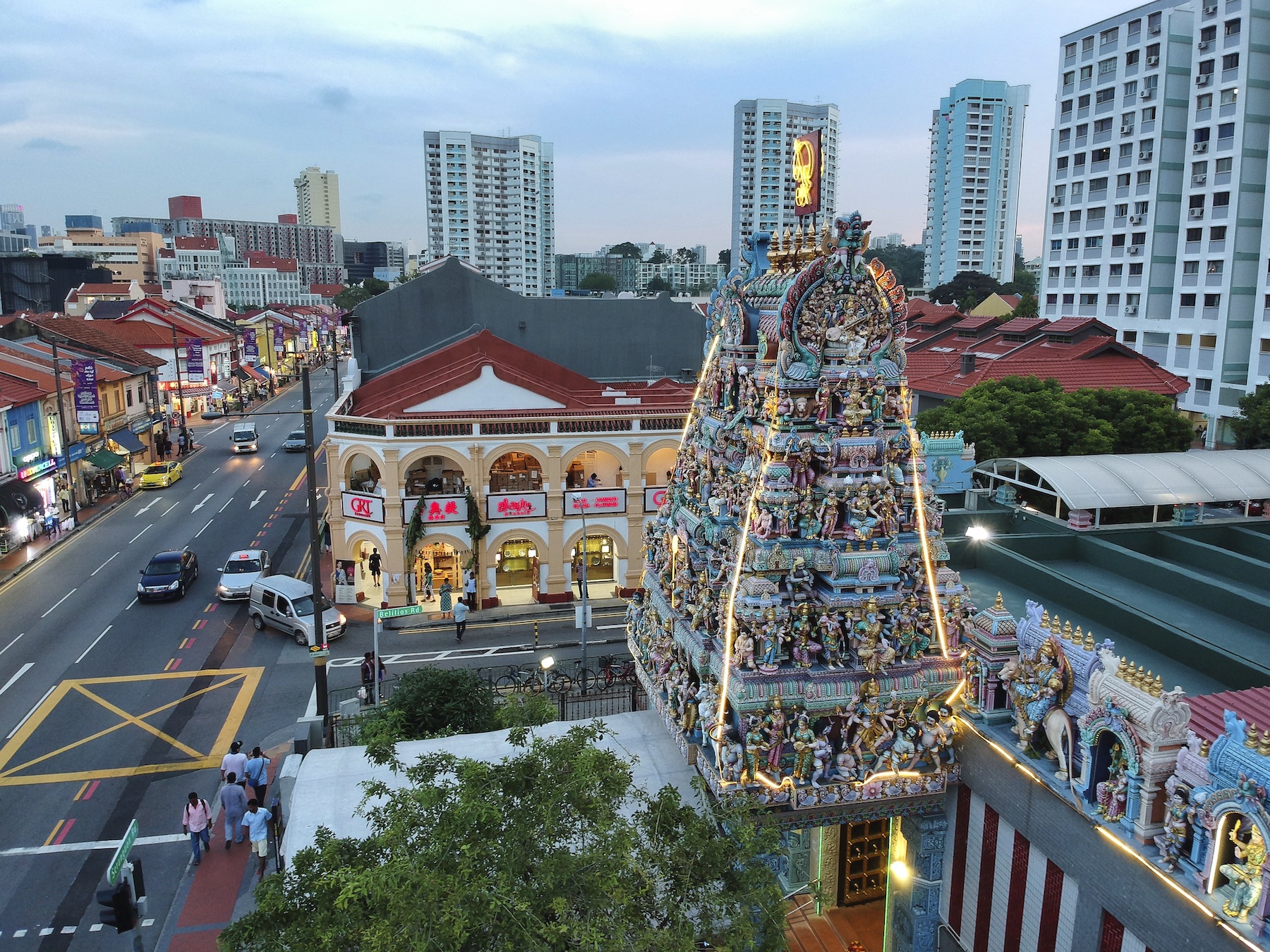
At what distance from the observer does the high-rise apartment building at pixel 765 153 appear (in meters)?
170

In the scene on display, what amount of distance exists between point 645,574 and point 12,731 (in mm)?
20089

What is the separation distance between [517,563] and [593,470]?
17.9 ft

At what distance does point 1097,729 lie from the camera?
1080cm

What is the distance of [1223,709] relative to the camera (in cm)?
1201

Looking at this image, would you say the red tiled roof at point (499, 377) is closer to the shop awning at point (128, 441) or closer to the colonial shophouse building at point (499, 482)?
the colonial shophouse building at point (499, 482)

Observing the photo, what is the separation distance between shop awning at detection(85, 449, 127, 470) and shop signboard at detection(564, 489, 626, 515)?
33372 mm

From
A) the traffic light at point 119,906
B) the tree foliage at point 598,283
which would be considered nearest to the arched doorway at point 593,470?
the traffic light at point 119,906

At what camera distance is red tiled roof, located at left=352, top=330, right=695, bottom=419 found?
1436 inches

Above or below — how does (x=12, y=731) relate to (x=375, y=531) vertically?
below

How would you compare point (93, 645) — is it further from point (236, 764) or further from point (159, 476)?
point (159, 476)

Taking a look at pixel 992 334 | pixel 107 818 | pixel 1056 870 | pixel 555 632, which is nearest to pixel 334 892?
pixel 1056 870

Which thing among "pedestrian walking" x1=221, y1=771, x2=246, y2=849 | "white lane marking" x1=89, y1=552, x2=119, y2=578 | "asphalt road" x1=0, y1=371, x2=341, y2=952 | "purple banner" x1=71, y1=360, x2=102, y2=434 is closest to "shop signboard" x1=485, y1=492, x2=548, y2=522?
"asphalt road" x1=0, y1=371, x2=341, y2=952

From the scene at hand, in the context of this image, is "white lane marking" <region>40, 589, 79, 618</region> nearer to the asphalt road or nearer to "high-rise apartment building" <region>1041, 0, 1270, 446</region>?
the asphalt road

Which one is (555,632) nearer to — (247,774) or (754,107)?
(247,774)
